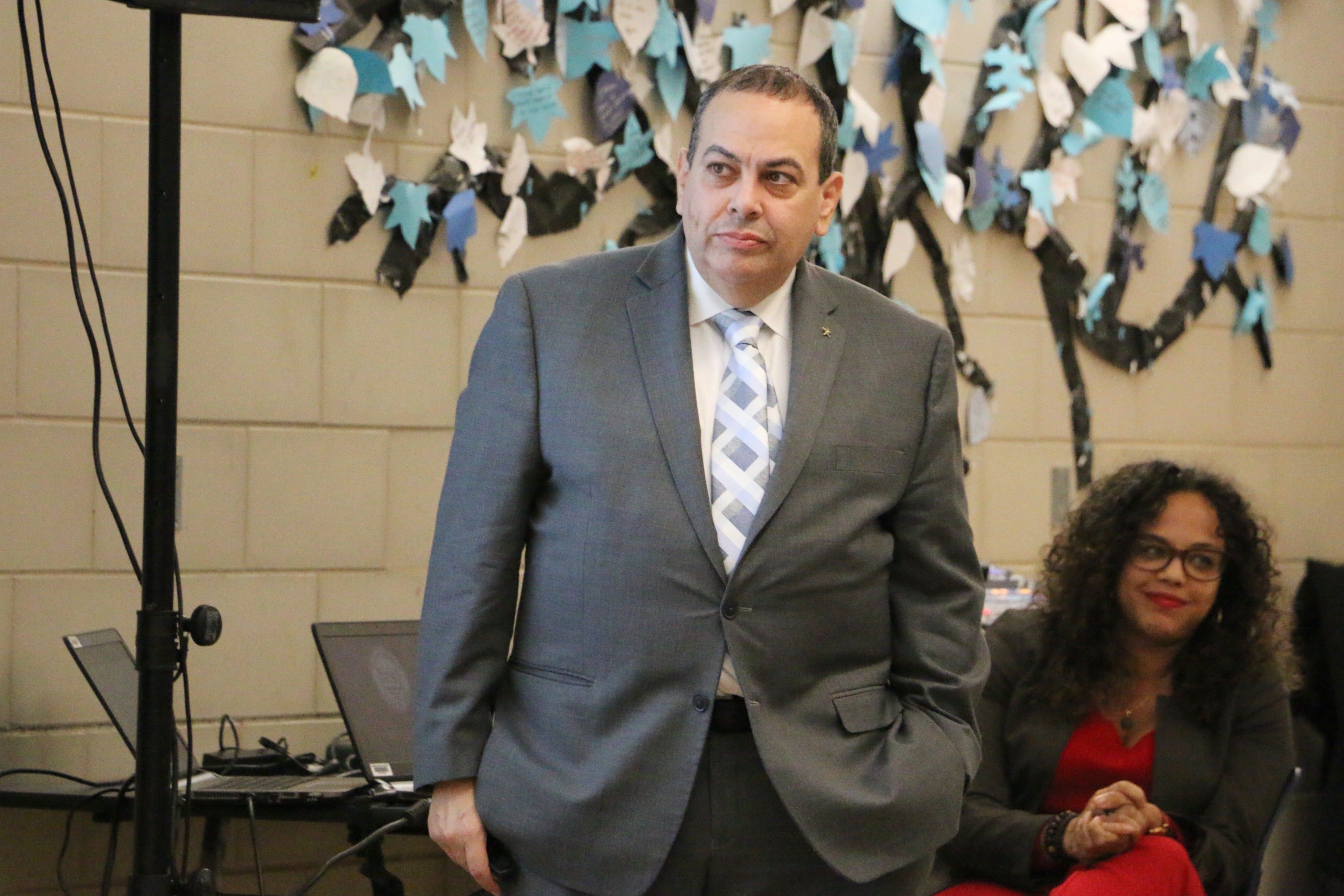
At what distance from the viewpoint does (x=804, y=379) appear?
1.49 metres

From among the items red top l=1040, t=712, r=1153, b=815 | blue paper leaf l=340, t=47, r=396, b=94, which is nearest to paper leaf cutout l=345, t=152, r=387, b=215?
blue paper leaf l=340, t=47, r=396, b=94

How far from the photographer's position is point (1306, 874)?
3178mm

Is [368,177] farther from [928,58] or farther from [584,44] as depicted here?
[928,58]

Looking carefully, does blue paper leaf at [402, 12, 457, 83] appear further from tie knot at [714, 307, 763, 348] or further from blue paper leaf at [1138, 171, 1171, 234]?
blue paper leaf at [1138, 171, 1171, 234]

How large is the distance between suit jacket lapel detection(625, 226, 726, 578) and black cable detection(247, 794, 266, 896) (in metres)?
1.04

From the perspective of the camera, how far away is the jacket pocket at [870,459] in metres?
1.48

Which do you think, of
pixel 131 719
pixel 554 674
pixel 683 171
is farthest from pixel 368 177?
pixel 554 674

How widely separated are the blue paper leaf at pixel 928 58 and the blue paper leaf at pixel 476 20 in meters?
0.89

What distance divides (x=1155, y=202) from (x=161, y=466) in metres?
2.32

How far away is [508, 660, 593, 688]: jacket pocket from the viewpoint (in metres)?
1.42

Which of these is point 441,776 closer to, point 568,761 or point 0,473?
point 568,761

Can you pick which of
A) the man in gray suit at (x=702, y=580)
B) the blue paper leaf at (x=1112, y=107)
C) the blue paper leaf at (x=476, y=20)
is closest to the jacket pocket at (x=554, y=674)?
the man in gray suit at (x=702, y=580)

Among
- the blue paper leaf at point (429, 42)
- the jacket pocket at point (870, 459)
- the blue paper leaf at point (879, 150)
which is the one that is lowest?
the jacket pocket at point (870, 459)

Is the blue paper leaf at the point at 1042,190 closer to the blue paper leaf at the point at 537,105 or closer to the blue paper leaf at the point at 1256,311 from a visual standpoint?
the blue paper leaf at the point at 1256,311
